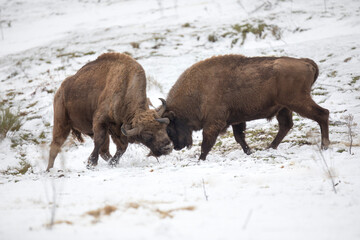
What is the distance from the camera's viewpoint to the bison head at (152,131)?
21.8 feet

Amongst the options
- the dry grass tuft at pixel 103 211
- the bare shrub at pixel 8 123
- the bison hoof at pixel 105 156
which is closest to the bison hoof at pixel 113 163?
the bison hoof at pixel 105 156

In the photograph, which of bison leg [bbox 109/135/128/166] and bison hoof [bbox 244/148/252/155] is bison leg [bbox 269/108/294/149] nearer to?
bison hoof [bbox 244/148/252/155]

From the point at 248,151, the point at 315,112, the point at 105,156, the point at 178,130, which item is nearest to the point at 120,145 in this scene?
the point at 105,156

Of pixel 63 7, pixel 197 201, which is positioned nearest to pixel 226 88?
pixel 197 201

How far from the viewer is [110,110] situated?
6.93 metres

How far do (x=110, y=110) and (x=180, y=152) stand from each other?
194cm

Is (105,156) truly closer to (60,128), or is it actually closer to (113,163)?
(60,128)

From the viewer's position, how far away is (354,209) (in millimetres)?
3180

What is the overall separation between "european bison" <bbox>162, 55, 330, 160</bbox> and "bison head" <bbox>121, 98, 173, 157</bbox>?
0.39 m

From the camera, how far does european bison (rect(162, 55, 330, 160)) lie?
6312mm

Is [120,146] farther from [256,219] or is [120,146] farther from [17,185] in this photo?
[256,219]

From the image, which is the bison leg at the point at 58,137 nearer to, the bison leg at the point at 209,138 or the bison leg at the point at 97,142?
the bison leg at the point at 97,142

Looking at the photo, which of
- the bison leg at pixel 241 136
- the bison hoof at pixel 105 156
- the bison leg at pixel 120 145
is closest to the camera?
the bison leg at pixel 241 136

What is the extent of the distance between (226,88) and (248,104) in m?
0.50
